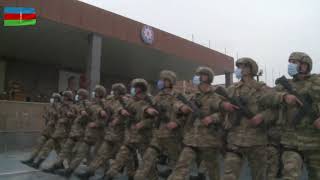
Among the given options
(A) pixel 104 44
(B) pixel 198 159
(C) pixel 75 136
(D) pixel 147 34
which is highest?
(D) pixel 147 34

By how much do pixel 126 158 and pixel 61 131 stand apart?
3.07m

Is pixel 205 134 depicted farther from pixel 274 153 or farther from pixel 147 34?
pixel 147 34

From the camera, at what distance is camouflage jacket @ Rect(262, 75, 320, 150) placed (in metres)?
5.07

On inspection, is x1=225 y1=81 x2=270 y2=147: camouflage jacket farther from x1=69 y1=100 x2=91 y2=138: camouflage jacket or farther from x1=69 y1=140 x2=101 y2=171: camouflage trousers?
x1=69 y1=100 x2=91 y2=138: camouflage jacket

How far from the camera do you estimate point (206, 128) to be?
588 cm

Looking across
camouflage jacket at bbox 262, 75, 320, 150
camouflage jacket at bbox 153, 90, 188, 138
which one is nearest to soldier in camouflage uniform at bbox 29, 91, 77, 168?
camouflage jacket at bbox 153, 90, 188, 138

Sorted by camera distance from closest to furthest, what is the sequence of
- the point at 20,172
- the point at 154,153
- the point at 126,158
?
1. the point at 154,153
2. the point at 126,158
3. the point at 20,172

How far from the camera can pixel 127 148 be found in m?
7.05

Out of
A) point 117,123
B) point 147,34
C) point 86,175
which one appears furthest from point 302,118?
point 147,34

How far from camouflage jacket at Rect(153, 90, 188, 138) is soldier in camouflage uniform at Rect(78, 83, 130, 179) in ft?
2.76

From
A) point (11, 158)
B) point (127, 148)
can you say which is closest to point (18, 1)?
point (11, 158)

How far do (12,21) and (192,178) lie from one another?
9128mm

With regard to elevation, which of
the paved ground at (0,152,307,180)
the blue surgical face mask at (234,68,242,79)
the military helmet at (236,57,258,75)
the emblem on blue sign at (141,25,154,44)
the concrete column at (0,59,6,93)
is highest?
the emblem on blue sign at (141,25,154,44)

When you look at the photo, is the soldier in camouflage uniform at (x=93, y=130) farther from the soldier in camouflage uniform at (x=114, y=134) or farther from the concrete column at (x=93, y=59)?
the concrete column at (x=93, y=59)
